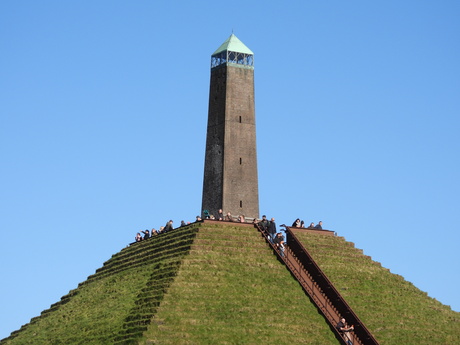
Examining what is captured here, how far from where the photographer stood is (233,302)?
59.8 metres

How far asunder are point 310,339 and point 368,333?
341 cm

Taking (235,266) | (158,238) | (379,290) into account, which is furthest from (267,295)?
(158,238)

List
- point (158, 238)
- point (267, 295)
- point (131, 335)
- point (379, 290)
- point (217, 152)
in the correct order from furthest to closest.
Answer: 1. point (217, 152)
2. point (158, 238)
3. point (379, 290)
4. point (267, 295)
5. point (131, 335)

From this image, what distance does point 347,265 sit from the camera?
68.4 metres

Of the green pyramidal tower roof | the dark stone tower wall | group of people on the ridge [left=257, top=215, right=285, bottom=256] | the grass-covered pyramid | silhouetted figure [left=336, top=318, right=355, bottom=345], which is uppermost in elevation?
the green pyramidal tower roof

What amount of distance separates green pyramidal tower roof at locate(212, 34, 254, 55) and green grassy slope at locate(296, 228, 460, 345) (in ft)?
65.1

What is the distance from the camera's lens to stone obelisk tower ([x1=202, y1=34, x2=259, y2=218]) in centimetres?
8162

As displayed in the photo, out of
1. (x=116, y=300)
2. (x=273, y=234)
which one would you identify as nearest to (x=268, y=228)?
(x=273, y=234)

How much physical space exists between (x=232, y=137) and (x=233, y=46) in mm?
7594

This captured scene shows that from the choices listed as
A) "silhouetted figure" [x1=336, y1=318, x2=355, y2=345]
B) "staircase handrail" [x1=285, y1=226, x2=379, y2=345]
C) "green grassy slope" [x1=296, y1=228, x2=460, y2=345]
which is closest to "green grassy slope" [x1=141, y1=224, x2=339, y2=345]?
"silhouetted figure" [x1=336, y1=318, x2=355, y2=345]

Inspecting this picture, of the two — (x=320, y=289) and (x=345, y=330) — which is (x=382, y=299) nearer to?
(x=320, y=289)

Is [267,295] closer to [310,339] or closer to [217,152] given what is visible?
[310,339]

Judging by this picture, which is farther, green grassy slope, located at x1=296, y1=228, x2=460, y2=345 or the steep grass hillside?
green grassy slope, located at x1=296, y1=228, x2=460, y2=345

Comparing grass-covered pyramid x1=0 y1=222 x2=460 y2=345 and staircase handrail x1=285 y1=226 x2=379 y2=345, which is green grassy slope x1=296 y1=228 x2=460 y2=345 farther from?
staircase handrail x1=285 y1=226 x2=379 y2=345
